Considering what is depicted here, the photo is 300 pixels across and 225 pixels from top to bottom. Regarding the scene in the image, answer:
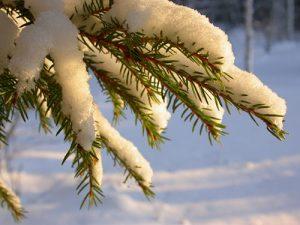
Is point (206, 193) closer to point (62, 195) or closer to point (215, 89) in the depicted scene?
point (62, 195)

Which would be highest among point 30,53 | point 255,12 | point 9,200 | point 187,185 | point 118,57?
point 255,12

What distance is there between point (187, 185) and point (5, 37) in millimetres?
4364

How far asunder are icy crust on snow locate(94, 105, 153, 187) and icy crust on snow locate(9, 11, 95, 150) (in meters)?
0.32

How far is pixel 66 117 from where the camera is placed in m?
0.79

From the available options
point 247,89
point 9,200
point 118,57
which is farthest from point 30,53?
point 9,200

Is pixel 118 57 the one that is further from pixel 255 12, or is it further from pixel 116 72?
pixel 255 12

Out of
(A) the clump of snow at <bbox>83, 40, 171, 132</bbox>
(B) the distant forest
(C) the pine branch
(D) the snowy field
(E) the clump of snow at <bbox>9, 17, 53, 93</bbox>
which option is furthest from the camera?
(B) the distant forest

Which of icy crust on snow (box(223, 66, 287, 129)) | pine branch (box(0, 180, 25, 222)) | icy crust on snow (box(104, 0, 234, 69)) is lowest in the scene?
pine branch (box(0, 180, 25, 222))

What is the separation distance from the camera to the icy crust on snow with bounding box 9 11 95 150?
0.73m

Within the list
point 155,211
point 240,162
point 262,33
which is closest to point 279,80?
point 240,162

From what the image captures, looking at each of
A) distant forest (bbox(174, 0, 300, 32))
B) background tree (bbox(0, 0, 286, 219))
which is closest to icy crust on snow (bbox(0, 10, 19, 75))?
background tree (bbox(0, 0, 286, 219))

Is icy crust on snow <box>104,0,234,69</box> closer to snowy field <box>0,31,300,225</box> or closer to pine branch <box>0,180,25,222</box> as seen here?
pine branch <box>0,180,25,222</box>

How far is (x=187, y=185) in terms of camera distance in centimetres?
500

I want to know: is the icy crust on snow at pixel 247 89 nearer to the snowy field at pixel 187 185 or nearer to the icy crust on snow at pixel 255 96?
the icy crust on snow at pixel 255 96
